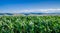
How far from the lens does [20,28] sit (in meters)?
7.73

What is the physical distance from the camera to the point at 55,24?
7.85 m

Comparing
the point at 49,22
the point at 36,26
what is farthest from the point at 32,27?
the point at 49,22

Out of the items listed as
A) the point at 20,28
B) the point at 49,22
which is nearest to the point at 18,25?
the point at 20,28

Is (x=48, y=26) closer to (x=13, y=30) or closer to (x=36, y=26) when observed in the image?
(x=36, y=26)

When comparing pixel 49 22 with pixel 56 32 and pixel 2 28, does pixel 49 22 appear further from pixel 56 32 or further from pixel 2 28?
pixel 2 28

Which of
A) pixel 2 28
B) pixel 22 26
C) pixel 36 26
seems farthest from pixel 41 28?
pixel 2 28

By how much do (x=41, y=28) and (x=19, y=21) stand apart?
2.91 feet

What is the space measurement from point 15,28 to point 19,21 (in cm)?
35

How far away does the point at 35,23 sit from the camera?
26.0 ft

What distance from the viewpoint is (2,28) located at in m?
7.69

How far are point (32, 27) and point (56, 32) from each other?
0.94 meters

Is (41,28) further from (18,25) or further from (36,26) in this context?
(18,25)

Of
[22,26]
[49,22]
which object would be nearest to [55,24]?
[49,22]

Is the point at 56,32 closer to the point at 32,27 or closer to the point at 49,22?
the point at 49,22
